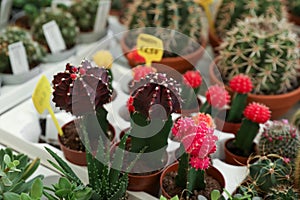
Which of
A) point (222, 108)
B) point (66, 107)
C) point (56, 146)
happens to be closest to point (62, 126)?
point (56, 146)

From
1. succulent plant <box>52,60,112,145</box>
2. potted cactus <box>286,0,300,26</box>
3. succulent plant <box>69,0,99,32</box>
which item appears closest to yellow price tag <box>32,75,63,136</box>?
succulent plant <box>52,60,112,145</box>

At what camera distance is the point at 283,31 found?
5.63 feet

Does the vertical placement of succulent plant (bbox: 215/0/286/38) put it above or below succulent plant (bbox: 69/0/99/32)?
above

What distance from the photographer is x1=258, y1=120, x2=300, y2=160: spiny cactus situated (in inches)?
54.7

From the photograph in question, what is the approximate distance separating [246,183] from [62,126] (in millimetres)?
551

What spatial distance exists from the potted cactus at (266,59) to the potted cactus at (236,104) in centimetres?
12

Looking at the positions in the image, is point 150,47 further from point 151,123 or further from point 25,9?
point 25,9

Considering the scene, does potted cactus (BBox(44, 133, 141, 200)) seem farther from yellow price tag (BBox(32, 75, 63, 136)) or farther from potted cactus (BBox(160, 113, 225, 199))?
yellow price tag (BBox(32, 75, 63, 136))

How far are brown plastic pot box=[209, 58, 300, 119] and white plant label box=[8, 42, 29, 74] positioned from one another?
62 cm

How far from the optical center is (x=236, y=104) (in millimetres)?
1551

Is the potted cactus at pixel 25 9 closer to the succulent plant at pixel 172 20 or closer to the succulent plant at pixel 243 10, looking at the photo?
the succulent plant at pixel 172 20

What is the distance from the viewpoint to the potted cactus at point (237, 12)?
1.94 m

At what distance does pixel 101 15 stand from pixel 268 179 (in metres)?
0.98

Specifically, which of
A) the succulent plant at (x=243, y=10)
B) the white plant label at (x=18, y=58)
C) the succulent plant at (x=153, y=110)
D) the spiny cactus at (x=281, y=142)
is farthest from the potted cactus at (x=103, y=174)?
the succulent plant at (x=243, y=10)
